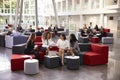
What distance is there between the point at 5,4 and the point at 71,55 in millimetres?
35033

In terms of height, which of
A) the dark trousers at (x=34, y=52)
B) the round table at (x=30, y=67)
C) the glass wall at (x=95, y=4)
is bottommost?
the round table at (x=30, y=67)

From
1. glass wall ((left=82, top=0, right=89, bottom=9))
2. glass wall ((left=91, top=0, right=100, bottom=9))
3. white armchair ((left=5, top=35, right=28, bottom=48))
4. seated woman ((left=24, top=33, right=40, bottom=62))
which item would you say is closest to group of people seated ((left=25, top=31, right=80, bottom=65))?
seated woman ((left=24, top=33, right=40, bottom=62))

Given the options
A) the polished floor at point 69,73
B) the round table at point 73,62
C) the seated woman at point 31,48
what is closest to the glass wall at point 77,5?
the seated woman at point 31,48

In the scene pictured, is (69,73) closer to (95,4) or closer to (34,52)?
(34,52)

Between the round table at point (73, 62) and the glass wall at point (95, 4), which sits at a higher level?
the glass wall at point (95, 4)

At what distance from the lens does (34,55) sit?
838cm

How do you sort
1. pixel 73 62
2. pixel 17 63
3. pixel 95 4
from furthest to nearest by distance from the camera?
1. pixel 95 4
2. pixel 73 62
3. pixel 17 63

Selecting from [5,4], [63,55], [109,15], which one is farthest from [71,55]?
[5,4]

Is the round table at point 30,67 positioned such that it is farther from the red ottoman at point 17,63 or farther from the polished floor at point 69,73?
the red ottoman at point 17,63

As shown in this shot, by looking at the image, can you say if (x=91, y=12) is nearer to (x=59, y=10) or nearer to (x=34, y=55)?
(x=59, y=10)

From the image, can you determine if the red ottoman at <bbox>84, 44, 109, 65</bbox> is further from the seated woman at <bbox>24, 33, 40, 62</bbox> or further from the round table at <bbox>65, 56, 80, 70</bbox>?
the seated woman at <bbox>24, 33, 40, 62</bbox>

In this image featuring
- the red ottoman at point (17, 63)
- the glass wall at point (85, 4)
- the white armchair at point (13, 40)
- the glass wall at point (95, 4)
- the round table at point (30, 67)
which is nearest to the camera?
the round table at point (30, 67)

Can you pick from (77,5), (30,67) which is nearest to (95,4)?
(77,5)

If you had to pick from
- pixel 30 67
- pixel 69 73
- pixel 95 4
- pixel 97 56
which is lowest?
pixel 69 73
